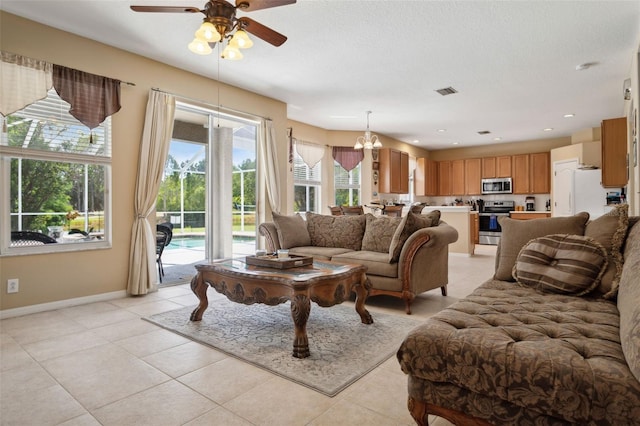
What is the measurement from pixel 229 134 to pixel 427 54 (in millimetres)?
3467

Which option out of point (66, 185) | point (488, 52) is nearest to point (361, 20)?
point (488, 52)

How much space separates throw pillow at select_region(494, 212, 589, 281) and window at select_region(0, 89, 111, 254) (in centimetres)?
400

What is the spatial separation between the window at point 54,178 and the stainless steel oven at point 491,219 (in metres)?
8.73

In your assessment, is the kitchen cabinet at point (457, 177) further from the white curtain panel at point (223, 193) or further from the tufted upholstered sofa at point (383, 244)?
the white curtain panel at point (223, 193)

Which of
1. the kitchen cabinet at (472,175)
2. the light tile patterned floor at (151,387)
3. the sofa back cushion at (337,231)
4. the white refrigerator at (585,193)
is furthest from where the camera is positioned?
the kitchen cabinet at (472,175)

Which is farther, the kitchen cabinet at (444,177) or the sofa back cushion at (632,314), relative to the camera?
the kitchen cabinet at (444,177)

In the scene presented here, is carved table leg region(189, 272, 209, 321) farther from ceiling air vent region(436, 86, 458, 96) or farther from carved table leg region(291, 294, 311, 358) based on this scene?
ceiling air vent region(436, 86, 458, 96)

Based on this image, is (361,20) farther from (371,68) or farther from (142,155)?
(142,155)

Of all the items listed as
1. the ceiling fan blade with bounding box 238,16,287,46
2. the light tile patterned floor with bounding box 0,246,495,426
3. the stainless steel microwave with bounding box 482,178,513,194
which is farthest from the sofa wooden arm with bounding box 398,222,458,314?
the stainless steel microwave with bounding box 482,178,513,194

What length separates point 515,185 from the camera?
375 inches

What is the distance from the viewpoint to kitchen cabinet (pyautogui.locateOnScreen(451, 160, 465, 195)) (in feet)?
33.9

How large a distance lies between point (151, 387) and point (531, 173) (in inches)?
390

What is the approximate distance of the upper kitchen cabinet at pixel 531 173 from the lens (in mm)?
9062

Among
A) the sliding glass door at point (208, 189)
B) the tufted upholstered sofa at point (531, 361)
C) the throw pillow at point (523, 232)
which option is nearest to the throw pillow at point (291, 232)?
the sliding glass door at point (208, 189)
